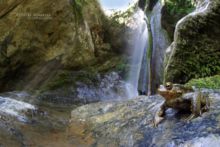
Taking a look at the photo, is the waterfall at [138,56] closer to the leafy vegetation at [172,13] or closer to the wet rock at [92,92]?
the wet rock at [92,92]

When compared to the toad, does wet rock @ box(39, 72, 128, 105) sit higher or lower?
lower

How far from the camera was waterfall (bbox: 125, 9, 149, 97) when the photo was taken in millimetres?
12984

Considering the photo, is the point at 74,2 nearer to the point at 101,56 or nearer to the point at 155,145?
the point at 101,56

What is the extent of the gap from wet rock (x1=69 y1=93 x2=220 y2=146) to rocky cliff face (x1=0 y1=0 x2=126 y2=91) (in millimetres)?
6106

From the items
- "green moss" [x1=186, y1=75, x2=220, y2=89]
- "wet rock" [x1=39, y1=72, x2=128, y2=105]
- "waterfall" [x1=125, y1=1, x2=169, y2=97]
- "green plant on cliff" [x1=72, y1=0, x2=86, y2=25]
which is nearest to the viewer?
"green moss" [x1=186, y1=75, x2=220, y2=89]

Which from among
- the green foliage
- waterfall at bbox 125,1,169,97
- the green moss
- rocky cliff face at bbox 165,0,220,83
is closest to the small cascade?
waterfall at bbox 125,1,169,97

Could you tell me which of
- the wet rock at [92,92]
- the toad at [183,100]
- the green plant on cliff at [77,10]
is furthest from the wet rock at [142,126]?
the green plant on cliff at [77,10]

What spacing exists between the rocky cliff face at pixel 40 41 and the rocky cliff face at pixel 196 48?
569cm

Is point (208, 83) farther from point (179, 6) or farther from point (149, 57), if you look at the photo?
point (179, 6)

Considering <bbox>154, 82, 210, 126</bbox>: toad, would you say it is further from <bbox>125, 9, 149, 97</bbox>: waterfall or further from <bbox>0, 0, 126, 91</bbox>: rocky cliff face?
<bbox>0, 0, 126, 91</bbox>: rocky cliff face

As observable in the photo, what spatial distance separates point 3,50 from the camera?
12195 mm

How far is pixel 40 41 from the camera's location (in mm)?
12938

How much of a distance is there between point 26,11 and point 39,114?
5492 mm

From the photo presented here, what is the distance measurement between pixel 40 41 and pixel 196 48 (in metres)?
6.35
